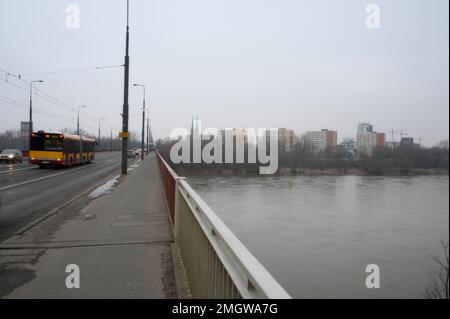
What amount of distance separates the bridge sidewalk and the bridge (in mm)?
10

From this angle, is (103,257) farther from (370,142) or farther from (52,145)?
(52,145)

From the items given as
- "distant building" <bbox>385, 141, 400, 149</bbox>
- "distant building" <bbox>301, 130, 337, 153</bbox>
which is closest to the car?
"distant building" <bbox>301, 130, 337, 153</bbox>

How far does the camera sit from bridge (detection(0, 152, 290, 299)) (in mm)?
2633

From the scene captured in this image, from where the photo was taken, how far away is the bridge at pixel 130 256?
2.63 m

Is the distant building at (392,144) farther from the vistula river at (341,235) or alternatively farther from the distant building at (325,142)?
the distant building at (325,142)

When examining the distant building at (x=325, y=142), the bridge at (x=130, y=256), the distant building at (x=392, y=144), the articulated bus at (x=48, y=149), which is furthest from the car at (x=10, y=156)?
the distant building at (x=392, y=144)

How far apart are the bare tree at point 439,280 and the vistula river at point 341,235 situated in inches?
10.7

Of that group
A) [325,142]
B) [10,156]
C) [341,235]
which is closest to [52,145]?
[10,156]

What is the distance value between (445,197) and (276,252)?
55.8ft

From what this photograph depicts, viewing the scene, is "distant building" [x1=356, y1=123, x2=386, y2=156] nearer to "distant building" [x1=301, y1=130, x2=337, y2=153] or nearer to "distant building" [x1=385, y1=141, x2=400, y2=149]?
"distant building" [x1=385, y1=141, x2=400, y2=149]
